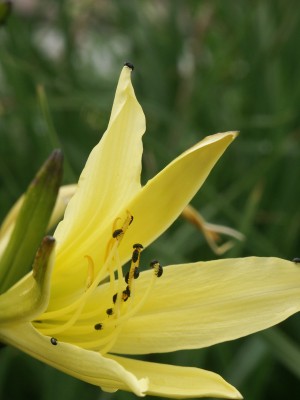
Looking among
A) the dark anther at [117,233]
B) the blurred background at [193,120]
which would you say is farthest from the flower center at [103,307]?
the blurred background at [193,120]

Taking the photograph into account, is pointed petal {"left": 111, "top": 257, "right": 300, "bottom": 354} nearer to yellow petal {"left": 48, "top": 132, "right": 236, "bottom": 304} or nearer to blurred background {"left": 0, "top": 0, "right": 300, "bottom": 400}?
yellow petal {"left": 48, "top": 132, "right": 236, "bottom": 304}

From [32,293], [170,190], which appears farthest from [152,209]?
[32,293]

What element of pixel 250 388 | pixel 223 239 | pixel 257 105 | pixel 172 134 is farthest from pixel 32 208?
pixel 257 105

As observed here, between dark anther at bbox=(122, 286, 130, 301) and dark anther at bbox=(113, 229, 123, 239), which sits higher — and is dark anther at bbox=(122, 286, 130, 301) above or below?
below

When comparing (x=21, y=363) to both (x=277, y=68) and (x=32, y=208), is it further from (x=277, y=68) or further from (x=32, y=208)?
(x=277, y=68)

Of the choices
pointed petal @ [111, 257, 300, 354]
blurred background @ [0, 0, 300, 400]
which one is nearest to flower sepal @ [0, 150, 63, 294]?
pointed petal @ [111, 257, 300, 354]

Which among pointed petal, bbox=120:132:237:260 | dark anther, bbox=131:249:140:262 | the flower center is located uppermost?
pointed petal, bbox=120:132:237:260
